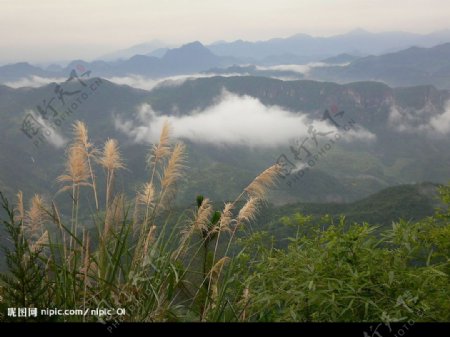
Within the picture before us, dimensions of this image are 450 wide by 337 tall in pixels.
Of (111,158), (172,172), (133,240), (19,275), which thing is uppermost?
(111,158)

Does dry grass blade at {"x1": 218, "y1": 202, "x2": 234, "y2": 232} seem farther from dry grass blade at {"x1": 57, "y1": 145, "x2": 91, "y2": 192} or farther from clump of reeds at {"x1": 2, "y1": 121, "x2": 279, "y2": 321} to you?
dry grass blade at {"x1": 57, "y1": 145, "x2": 91, "y2": 192}

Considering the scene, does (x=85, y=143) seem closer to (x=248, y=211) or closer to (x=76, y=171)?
(x=76, y=171)

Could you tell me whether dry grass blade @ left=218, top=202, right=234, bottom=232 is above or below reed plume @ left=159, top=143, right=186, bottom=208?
below

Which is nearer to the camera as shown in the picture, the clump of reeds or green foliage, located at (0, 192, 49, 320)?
green foliage, located at (0, 192, 49, 320)

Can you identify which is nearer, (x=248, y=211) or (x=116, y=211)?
(x=116, y=211)

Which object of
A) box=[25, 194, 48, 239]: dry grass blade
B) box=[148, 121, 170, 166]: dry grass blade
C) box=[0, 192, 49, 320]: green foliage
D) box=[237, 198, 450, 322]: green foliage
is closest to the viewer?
box=[0, 192, 49, 320]: green foliage

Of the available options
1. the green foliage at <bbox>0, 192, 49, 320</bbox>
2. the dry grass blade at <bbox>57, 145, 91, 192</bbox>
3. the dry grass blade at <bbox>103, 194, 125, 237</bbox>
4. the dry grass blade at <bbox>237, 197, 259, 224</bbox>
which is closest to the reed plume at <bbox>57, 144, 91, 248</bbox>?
→ the dry grass blade at <bbox>57, 145, 91, 192</bbox>

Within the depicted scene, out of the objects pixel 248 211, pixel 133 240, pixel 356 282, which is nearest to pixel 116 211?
pixel 133 240

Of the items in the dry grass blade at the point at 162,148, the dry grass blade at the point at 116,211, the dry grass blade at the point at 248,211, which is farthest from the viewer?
the dry grass blade at the point at 162,148

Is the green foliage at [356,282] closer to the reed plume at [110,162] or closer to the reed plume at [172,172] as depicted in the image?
the reed plume at [172,172]

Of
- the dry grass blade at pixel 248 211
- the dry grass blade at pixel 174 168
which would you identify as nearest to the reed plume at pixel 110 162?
the dry grass blade at pixel 174 168
